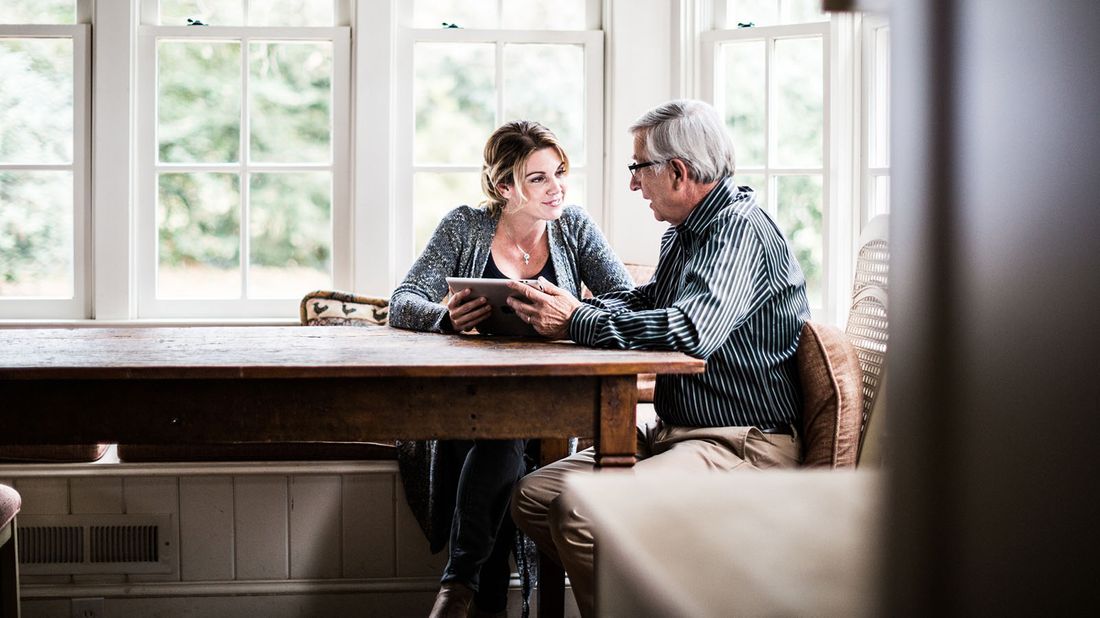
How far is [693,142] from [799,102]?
143 centimetres

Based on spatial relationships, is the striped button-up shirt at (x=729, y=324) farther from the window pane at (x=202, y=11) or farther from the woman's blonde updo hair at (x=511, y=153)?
the window pane at (x=202, y=11)

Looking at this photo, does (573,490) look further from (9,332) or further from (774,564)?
(9,332)

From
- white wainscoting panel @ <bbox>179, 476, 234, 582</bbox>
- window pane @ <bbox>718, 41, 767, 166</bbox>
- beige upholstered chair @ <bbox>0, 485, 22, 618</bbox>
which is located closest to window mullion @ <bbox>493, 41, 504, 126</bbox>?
window pane @ <bbox>718, 41, 767, 166</bbox>

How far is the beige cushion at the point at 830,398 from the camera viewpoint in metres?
1.89

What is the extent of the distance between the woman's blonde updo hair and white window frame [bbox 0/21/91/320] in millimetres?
1592

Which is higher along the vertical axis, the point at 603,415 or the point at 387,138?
the point at 387,138

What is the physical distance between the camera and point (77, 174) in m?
3.40

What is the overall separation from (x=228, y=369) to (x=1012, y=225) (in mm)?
1590

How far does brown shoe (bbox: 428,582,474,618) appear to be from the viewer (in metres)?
2.24

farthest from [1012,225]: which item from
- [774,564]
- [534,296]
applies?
[534,296]

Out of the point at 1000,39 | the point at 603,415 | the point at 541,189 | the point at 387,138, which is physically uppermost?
the point at 387,138

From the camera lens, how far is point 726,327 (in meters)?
1.90

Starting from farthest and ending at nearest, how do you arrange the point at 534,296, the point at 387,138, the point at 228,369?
the point at 387,138 → the point at 534,296 → the point at 228,369

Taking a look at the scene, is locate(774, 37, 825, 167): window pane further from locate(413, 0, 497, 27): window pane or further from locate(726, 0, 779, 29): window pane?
locate(413, 0, 497, 27): window pane
